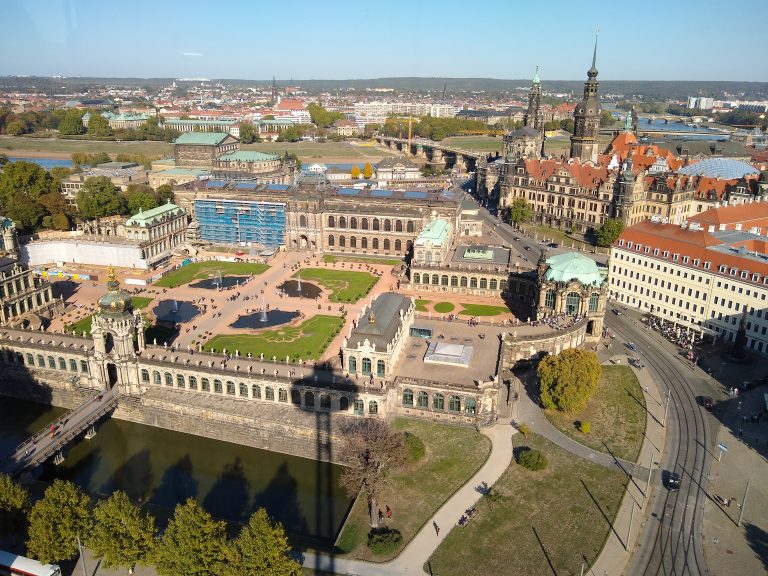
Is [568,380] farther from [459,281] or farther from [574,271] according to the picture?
[459,281]

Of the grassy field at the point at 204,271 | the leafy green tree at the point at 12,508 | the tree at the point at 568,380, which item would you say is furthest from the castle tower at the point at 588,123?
the leafy green tree at the point at 12,508

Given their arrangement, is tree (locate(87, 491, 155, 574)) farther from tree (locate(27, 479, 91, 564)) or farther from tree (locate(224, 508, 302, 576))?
tree (locate(224, 508, 302, 576))

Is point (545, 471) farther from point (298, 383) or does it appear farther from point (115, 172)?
point (115, 172)

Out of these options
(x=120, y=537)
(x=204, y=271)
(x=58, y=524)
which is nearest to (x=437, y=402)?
(x=120, y=537)

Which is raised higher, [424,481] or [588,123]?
[588,123]

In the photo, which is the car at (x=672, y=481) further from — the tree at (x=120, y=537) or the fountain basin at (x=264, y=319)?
the fountain basin at (x=264, y=319)

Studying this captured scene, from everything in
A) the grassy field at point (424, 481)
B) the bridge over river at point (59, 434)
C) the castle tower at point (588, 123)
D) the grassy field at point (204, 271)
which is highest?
the castle tower at point (588, 123)

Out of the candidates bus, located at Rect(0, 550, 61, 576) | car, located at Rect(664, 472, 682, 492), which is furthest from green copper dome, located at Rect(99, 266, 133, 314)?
car, located at Rect(664, 472, 682, 492)
